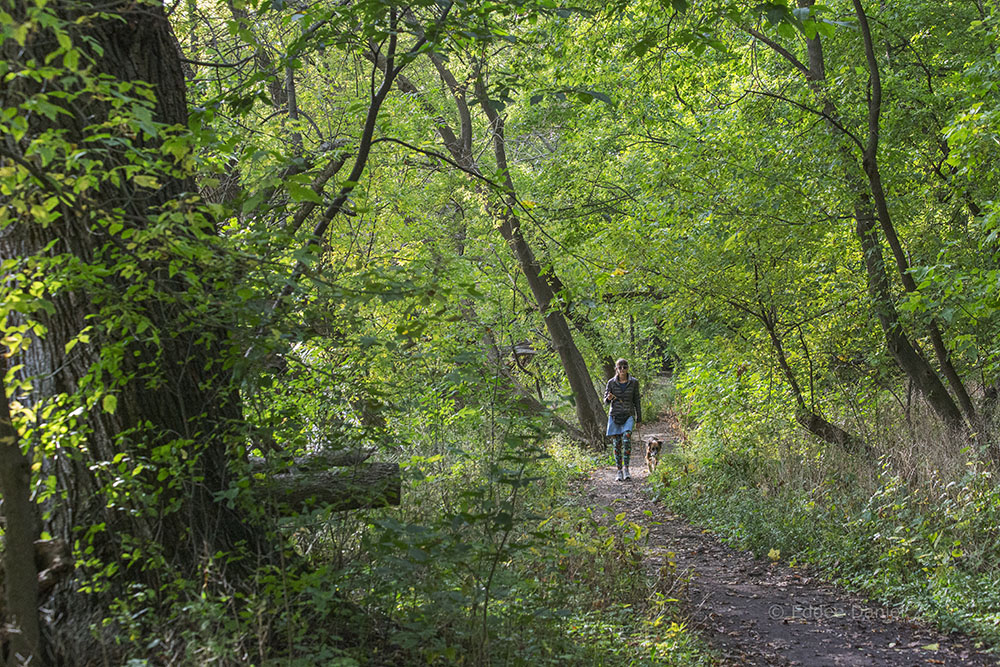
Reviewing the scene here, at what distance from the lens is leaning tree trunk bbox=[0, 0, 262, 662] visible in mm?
3764

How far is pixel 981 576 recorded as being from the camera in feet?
20.4

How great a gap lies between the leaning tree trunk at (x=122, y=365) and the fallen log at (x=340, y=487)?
1.04ft

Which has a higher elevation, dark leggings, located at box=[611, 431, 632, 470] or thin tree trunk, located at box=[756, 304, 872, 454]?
thin tree trunk, located at box=[756, 304, 872, 454]

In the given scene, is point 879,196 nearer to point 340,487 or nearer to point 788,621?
point 788,621

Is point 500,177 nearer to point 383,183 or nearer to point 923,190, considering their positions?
point 383,183

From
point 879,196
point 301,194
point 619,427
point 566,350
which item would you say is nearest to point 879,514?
point 879,196

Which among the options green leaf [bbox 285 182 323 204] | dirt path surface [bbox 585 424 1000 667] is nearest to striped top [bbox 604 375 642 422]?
dirt path surface [bbox 585 424 1000 667]

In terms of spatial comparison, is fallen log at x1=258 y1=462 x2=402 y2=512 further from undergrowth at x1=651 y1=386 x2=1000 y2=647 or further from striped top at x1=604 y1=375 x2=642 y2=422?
striped top at x1=604 y1=375 x2=642 y2=422

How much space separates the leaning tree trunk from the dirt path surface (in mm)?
3801

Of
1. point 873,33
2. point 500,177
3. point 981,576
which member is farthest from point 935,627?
point 873,33

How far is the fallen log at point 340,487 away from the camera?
4332 millimetres

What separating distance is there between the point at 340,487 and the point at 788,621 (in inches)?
159

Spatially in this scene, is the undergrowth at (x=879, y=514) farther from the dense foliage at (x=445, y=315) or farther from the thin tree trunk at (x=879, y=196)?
the thin tree trunk at (x=879, y=196)

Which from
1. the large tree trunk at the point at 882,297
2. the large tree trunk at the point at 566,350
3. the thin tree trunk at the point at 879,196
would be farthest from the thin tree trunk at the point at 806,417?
the large tree trunk at the point at 566,350
